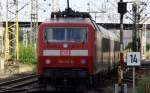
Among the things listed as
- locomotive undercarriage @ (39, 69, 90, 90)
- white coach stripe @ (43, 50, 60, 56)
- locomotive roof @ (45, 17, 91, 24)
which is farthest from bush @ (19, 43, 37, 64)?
white coach stripe @ (43, 50, 60, 56)

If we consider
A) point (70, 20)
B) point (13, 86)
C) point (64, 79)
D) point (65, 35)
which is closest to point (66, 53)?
point (65, 35)

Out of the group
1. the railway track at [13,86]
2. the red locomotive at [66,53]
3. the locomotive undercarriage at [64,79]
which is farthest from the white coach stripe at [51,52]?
the railway track at [13,86]

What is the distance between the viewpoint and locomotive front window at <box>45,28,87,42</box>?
21.8 metres

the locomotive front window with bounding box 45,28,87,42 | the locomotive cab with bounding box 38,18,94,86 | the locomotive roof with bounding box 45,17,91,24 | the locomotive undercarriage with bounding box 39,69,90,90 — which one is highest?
the locomotive roof with bounding box 45,17,91,24

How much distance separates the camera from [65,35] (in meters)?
21.9

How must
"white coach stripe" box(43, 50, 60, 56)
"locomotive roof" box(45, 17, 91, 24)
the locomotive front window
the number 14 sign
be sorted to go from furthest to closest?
"locomotive roof" box(45, 17, 91, 24) → the locomotive front window → "white coach stripe" box(43, 50, 60, 56) → the number 14 sign

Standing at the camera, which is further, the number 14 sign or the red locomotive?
the red locomotive

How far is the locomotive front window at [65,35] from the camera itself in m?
21.8

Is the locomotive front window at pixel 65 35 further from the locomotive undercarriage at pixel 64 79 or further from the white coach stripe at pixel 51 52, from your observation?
the locomotive undercarriage at pixel 64 79

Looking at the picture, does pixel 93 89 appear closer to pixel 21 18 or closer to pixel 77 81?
pixel 77 81

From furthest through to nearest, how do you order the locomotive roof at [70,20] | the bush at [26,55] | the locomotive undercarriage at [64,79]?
the bush at [26,55], the locomotive roof at [70,20], the locomotive undercarriage at [64,79]

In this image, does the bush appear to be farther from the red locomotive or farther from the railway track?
the red locomotive

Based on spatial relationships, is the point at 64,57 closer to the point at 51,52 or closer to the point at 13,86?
the point at 51,52

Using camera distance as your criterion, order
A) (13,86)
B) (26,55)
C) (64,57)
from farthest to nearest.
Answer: (26,55) < (13,86) < (64,57)
